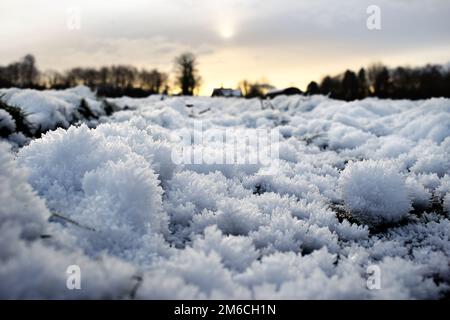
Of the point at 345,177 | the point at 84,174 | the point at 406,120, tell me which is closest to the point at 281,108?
the point at 406,120

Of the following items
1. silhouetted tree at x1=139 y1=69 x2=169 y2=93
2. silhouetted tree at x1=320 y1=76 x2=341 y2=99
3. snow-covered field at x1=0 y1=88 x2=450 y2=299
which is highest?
silhouetted tree at x1=139 y1=69 x2=169 y2=93

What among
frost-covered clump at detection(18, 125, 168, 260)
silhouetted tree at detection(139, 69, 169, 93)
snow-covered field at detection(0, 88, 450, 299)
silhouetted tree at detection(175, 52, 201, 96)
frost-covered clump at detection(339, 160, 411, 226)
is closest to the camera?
snow-covered field at detection(0, 88, 450, 299)

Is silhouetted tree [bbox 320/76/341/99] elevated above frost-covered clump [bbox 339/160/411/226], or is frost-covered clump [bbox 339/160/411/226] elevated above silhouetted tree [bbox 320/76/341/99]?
silhouetted tree [bbox 320/76/341/99]

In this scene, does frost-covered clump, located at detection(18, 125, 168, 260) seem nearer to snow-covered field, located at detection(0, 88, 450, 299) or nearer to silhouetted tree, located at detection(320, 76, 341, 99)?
snow-covered field, located at detection(0, 88, 450, 299)

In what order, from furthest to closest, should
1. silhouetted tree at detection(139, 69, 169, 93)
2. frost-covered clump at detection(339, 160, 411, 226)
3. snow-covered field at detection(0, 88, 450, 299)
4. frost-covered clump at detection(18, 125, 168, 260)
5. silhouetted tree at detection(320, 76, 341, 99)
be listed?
silhouetted tree at detection(139, 69, 169, 93) → silhouetted tree at detection(320, 76, 341, 99) → frost-covered clump at detection(339, 160, 411, 226) → frost-covered clump at detection(18, 125, 168, 260) → snow-covered field at detection(0, 88, 450, 299)

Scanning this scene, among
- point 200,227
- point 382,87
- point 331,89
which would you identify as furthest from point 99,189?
point 382,87

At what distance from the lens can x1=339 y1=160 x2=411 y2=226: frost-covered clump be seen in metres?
2.62

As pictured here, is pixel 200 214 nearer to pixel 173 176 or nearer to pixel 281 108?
pixel 173 176

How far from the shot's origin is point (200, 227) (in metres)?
2.23

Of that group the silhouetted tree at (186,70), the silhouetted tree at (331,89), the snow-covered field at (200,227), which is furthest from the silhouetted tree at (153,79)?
the snow-covered field at (200,227)

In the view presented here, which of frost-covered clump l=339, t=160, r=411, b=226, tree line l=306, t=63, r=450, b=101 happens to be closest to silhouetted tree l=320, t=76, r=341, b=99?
tree line l=306, t=63, r=450, b=101

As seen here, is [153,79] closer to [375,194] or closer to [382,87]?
[382,87]

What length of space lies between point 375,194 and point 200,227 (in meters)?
1.33

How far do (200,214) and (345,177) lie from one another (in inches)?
49.0
